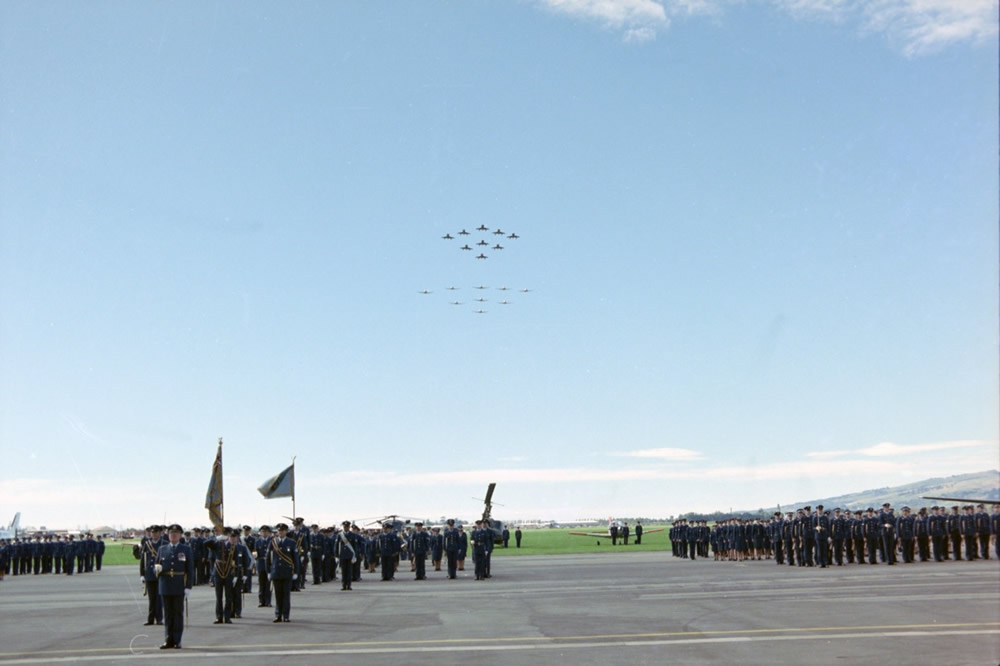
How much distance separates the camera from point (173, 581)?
15.7m

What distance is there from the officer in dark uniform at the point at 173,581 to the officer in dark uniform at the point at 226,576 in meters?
2.04

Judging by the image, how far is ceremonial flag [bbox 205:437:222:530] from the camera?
3300 cm

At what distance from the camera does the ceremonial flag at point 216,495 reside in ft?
108

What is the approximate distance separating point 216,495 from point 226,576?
49.7 ft

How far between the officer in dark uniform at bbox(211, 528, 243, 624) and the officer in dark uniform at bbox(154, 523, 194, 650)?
6.68 ft

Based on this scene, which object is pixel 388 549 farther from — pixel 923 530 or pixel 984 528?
pixel 984 528

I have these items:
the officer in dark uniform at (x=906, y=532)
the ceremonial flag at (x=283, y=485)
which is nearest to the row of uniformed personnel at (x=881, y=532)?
the officer in dark uniform at (x=906, y=532)

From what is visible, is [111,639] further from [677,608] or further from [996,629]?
[996,629]

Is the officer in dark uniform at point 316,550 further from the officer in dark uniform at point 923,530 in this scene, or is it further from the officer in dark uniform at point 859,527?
the officer in dark uniform at point 923,530

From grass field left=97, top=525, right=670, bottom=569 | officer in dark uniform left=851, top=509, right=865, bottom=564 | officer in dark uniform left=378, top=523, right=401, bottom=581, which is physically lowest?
grass field left=97, top=525, right=670, bottom=569

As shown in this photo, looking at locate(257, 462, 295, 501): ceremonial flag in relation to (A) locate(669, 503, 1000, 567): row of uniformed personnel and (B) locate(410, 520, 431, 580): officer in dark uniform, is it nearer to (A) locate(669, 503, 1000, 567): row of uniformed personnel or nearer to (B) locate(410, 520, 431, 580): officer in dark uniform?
(B) locate(410, 520, 431, 580): officer in dark uniform

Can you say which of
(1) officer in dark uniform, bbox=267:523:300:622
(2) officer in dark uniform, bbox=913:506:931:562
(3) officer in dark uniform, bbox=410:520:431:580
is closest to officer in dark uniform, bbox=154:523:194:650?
(1) officer in dark uniform, bbox=267:523:300:622

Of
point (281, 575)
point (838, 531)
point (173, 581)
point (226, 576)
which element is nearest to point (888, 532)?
point (838, 531)

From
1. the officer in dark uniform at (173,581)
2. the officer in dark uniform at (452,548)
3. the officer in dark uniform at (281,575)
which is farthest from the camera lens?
the officer in dark uniform at (452,548)
